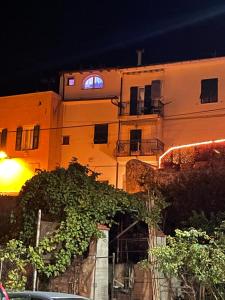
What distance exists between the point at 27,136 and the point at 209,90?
14.0m

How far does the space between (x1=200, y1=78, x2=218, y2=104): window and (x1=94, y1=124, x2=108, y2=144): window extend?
746 cm

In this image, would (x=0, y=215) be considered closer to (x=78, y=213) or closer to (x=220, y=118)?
(x=78, y=213)

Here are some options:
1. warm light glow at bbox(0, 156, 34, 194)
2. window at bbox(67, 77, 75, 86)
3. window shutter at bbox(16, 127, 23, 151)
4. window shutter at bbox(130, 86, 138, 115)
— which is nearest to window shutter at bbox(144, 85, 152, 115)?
window shutter at bbox(130, 86, 138, 115)

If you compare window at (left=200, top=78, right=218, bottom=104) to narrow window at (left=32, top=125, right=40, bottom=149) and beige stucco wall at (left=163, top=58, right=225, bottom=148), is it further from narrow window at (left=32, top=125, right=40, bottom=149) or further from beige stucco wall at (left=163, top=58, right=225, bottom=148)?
narrow window at (left=32, top=125, right=40, bottom=149)

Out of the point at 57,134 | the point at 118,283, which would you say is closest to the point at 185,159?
the point at 57,134

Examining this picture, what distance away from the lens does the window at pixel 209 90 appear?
3866cm

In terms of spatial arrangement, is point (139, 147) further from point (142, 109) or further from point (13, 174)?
point (13, 174)

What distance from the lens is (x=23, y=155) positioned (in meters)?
42.5

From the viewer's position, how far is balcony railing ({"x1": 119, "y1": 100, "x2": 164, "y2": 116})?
4000cm

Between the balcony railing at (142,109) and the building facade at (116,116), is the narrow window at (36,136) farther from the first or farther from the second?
the balcony railing at (142,109)

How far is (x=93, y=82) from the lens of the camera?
141ft

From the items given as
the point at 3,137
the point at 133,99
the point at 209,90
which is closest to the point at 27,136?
the point at 3,137

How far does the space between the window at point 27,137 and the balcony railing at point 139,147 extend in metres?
6.31

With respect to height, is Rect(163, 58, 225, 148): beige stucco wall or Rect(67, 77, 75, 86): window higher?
Rect(67, 77, 75, 86): window
